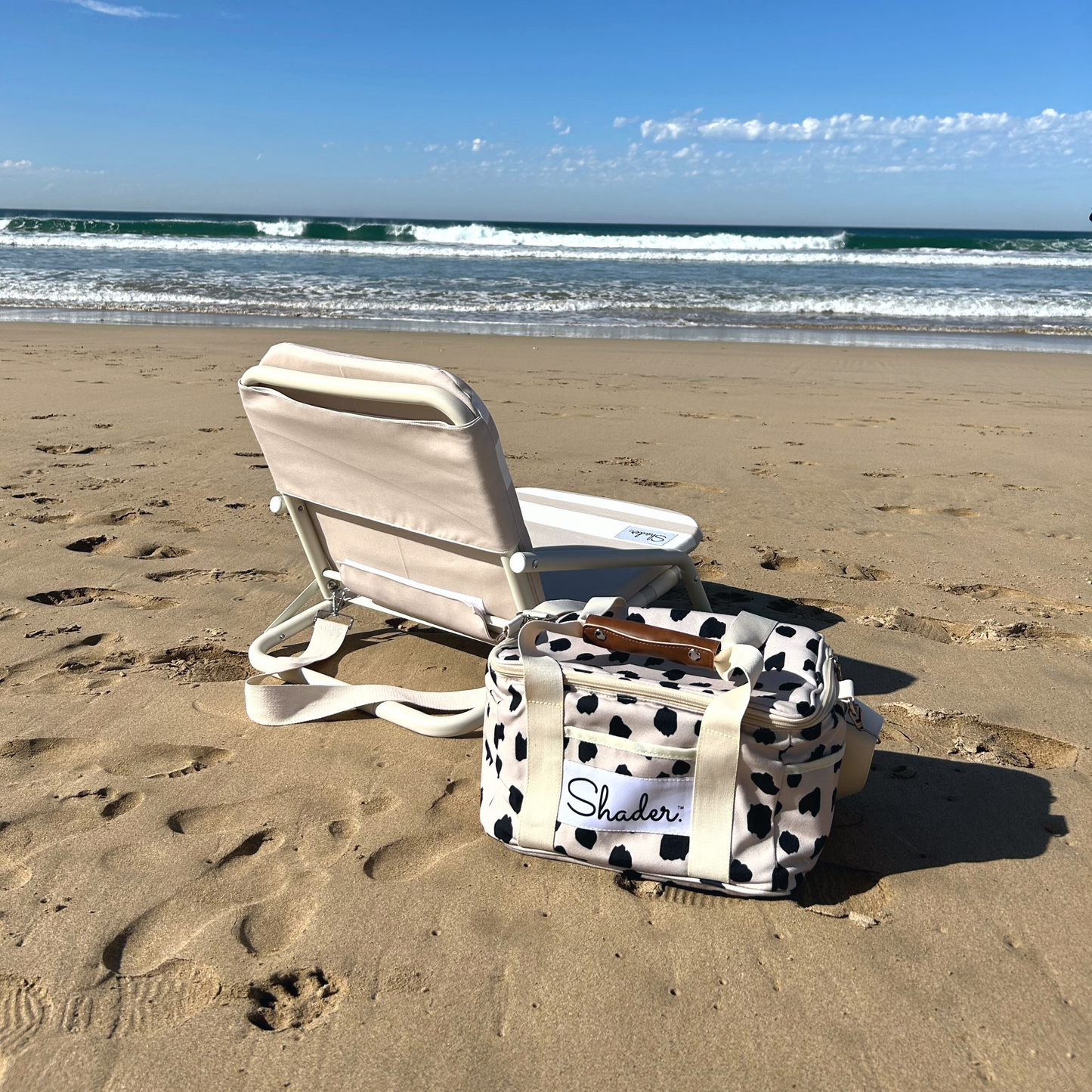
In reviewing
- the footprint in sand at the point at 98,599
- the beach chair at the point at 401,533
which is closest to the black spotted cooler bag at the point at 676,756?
the beach chair at the point at 401,533

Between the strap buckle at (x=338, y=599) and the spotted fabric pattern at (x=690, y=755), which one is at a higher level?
the spotted fabric pattern at (x=690, y=755)

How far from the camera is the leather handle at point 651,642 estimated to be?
203cm

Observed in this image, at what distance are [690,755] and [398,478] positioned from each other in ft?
3.51

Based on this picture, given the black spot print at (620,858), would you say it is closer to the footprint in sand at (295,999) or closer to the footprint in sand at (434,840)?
the footprint in sand at (434,840)

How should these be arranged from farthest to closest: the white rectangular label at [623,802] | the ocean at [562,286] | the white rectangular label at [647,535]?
the ocean at [562,286] → the white rectangular label at [647,535] → the white rectangular label at [623,802]

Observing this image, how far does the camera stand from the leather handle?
203 cm

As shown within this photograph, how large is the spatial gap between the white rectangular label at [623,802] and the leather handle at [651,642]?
300 mm

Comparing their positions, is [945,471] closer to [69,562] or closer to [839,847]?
[839,847]

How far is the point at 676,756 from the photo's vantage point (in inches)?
72.4

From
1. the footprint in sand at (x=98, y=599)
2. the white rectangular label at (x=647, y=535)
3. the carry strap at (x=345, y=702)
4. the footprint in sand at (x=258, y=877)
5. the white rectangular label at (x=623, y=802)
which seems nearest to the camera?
the footprint in sand at (x=258, y=877)

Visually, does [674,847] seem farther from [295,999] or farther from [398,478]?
[398,478]

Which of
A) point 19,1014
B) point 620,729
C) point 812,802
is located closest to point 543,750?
point 620,729

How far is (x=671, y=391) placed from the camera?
26.3 ft

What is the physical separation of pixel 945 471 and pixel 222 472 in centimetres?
434
